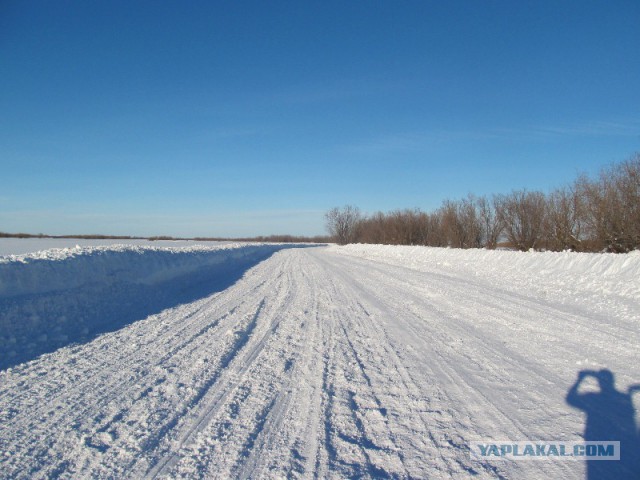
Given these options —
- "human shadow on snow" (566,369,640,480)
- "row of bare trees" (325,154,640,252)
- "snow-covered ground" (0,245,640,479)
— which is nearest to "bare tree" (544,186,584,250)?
"row of bare trees" (325,154,640,252)

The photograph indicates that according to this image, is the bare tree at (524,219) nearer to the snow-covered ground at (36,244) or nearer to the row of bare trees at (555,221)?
the row of bare trees at (555,221)

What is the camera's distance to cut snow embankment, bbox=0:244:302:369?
6114 millimetres

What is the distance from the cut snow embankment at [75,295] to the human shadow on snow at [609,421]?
649 centimetres

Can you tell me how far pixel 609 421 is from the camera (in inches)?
134

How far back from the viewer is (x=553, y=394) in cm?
398

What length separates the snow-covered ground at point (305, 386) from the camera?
2.88 m

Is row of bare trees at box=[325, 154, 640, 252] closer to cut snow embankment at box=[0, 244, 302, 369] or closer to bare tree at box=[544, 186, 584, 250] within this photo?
bare tree at box=[544, 186, 584, 250]

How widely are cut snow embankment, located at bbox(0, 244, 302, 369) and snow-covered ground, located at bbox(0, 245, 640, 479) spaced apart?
86 mm

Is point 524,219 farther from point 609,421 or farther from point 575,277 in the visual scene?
point 609,421

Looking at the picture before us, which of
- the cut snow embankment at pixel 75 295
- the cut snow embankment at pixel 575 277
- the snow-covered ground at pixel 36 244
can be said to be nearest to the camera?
the cut snow embankment at pixel 75 295

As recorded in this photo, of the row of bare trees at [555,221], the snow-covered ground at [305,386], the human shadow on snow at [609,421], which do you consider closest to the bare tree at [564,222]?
the row of bare trees at [555,221]

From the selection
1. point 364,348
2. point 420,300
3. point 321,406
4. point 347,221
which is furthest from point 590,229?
point 347,221

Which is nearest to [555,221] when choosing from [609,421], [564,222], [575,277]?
[564,222]

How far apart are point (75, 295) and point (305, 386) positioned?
6684mm
